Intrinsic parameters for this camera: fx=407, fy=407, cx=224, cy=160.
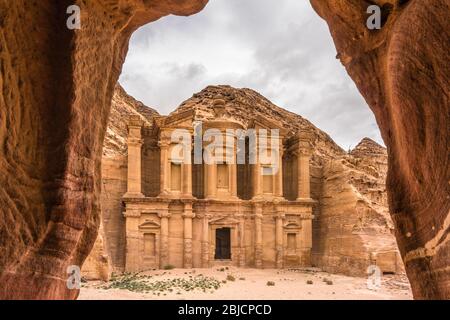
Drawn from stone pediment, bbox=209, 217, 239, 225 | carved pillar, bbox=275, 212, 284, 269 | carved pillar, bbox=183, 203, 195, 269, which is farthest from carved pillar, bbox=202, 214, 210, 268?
carved pillar, bbox=275, 212, 284, 269

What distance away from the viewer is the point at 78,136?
509cm

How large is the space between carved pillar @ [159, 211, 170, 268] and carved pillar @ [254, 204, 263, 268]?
6.03 metres

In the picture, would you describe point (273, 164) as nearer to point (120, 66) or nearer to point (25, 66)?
point (120, 66)

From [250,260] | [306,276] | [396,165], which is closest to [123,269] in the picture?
[250,260]

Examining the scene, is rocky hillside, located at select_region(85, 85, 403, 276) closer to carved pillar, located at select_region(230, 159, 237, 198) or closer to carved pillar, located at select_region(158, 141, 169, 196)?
carved pillar, located at select_region(158, 141, 169, 196)

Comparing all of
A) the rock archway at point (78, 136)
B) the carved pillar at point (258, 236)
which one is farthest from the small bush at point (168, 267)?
the rock archway at point (78, 136)

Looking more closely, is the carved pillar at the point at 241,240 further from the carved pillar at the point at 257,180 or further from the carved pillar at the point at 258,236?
the carved pillar at the point at 257,180

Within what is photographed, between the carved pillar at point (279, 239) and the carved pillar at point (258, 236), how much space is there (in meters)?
1.13

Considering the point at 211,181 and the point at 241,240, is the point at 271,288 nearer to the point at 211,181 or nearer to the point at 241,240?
the point at 241,240

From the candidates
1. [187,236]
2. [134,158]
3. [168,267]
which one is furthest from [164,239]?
[134,158]

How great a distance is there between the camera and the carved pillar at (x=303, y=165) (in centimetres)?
2989

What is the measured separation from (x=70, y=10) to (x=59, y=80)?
84cm

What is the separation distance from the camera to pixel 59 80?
16.1ft

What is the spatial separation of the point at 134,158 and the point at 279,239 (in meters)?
11.5
